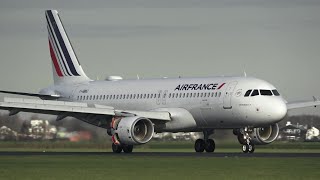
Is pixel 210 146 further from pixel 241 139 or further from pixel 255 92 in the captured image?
pixel 255 92

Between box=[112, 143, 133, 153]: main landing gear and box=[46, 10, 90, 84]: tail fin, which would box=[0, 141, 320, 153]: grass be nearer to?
box=[46, 10, 90, 84]: tail fin

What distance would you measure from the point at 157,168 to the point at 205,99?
73.4ft

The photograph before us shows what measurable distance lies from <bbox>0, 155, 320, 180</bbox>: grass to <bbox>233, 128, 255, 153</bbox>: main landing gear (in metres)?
10.8

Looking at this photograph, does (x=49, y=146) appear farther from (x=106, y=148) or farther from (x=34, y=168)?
(x=34, y=168)

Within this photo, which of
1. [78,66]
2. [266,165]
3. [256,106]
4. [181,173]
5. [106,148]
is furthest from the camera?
[78,66]

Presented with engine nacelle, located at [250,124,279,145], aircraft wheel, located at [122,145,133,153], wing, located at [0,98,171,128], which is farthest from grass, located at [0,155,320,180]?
engine nacelle, located at [250,124,279,145]

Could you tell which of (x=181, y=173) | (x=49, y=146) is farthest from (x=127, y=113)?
(x=181, y=173)

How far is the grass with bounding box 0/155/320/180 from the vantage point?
3853cm

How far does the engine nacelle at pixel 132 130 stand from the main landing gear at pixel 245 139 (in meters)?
6.24

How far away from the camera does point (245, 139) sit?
210ft

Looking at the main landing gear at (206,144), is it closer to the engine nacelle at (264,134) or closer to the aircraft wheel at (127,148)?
the engine nacelle at (264,134)

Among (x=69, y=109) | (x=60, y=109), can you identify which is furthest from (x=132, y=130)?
(x=60, y=109)

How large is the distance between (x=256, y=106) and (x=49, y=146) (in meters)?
21.5

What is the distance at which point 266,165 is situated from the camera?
4597cm
